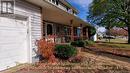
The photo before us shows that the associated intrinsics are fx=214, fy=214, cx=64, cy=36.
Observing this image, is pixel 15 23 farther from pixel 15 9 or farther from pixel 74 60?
pixel 74 60

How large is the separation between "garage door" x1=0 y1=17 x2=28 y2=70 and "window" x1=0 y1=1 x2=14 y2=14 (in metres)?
0.32

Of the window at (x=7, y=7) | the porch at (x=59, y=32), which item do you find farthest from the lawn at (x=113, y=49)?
the window at (x=7, y=7)

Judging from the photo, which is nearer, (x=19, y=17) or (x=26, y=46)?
(x=19, y=17)

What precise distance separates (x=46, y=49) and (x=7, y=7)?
3.58 meters

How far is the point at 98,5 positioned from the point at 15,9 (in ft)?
83.0

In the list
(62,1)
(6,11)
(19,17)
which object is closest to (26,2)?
(19,17)

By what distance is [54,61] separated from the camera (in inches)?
469

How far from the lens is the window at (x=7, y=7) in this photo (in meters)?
8.65

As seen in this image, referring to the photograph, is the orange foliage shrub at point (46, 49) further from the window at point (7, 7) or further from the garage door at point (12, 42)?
the window at point (7, 7)

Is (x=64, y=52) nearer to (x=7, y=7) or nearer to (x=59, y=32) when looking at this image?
(x=7, y=7)

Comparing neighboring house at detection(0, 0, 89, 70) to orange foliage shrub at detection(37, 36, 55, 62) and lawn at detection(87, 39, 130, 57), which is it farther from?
lawn at detection(87, 39, 130, 57)

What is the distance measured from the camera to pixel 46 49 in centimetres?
1165

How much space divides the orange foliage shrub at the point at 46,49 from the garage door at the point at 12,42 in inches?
40.9

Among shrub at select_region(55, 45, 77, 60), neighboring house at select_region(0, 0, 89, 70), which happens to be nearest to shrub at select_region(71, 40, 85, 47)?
shrub at select_region(55, 45, 77, 60)
